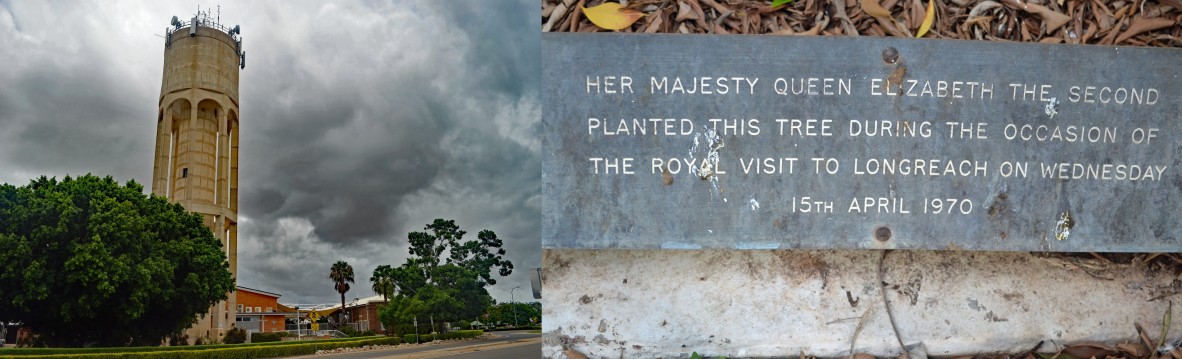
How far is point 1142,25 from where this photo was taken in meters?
2.97

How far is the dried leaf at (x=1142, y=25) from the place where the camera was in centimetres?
296

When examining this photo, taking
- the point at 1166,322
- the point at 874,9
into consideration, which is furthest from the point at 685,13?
the point at 1166,322

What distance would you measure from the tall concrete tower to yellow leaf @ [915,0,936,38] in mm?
42924

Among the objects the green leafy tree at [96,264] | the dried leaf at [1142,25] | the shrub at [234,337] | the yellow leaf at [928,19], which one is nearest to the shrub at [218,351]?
the green leafy tree at [96,264]

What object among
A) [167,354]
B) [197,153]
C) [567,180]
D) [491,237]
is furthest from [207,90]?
[567,180]

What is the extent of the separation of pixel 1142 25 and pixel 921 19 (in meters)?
0.91

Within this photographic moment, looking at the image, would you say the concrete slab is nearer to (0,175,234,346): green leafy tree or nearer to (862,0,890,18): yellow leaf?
(862,0,890,18): yellow leaf

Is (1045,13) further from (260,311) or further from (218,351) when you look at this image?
(260,311)

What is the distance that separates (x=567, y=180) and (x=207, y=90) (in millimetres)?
43700

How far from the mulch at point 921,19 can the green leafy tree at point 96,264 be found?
2294cm

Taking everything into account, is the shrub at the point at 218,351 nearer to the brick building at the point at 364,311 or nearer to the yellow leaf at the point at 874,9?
the yellow leaf at the point at 874,9

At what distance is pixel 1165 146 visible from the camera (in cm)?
287

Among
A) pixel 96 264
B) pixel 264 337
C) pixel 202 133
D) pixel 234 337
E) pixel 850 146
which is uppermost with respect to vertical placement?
pixel 202 133

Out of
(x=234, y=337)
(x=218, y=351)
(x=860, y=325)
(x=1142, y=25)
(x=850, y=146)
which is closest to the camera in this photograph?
(x=850, y=146)
